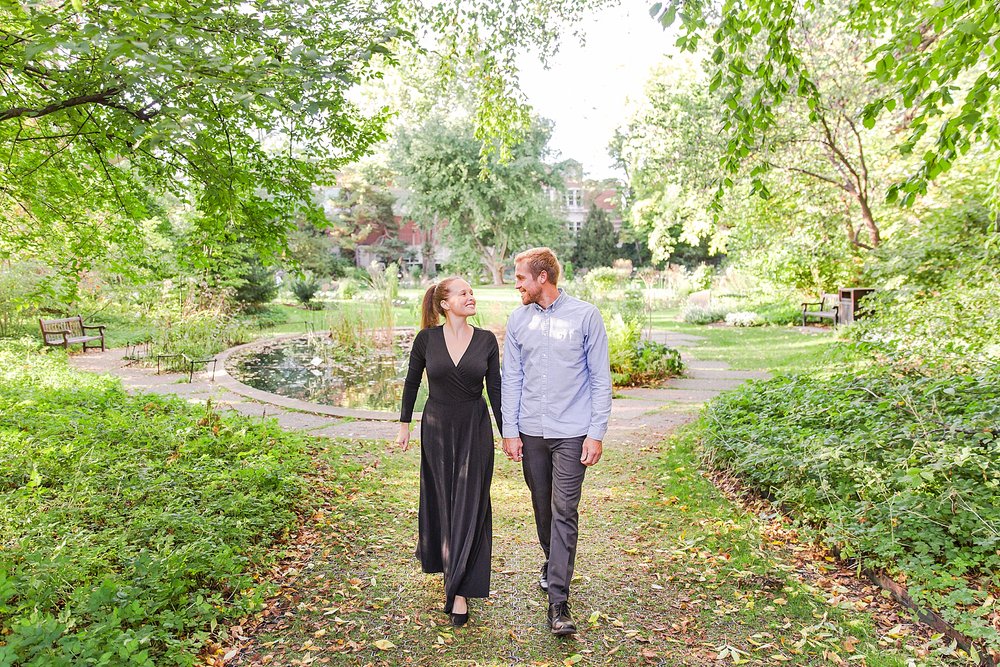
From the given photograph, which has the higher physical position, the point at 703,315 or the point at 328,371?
the point at 703,315

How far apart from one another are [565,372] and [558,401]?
0.14 m

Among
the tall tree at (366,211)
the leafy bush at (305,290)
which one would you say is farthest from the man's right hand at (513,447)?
the tall tree at (366,211)

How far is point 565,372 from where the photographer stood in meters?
3.26

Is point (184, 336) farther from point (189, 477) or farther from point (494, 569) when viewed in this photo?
point (494, 569)

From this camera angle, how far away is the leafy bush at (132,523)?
2.86m

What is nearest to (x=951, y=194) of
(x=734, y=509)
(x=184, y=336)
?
(x=734, y=509)

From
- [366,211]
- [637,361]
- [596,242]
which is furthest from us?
[596,242]

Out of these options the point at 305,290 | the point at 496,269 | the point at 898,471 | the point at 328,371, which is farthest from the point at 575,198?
the point at 898,471

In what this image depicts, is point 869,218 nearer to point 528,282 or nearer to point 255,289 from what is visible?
point 528,282

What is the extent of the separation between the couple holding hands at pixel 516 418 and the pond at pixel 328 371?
5.66 meters

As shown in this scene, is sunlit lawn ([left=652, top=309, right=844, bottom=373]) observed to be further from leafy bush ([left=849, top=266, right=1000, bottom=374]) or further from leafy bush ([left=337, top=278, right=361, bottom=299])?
leafy bush ([left=337, top=278, right=361, bottom=299])

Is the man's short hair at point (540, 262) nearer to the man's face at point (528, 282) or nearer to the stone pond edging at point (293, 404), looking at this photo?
the man's face at point (528, 282)

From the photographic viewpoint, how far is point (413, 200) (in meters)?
35.5

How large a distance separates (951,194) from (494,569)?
9.86 metres
